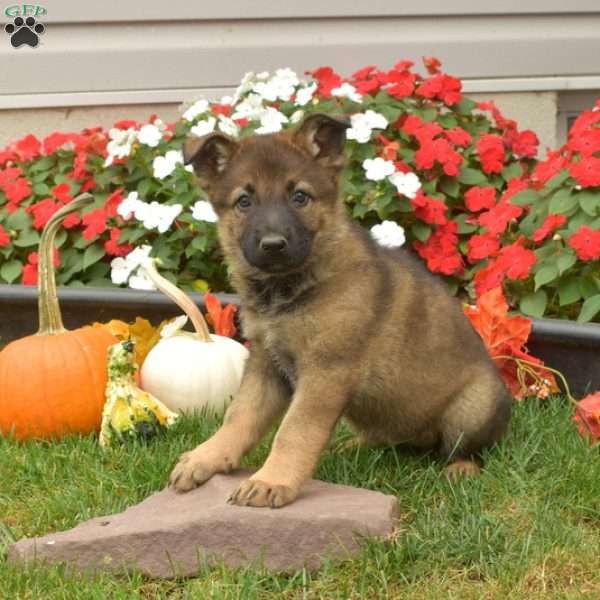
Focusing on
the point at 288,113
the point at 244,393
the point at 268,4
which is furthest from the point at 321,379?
the point at 268,4

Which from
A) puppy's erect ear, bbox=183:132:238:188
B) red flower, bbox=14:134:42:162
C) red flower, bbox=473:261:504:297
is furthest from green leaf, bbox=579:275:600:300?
red flower, bbox=14:134:42:162

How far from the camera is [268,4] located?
785 cm

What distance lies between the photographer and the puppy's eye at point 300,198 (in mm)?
4188

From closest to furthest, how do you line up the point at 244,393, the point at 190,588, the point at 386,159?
the point at 190,588, the point at 244,393, the point at 386,159

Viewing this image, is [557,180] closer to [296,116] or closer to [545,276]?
[545,276]

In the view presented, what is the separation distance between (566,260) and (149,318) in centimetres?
205

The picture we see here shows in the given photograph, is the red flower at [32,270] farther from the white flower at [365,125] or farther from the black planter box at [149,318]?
the white flower at [365,125]

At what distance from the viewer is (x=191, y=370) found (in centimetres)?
527

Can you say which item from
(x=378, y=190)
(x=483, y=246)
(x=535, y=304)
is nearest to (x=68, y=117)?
(x=378, y=190)

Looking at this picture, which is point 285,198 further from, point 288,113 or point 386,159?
point 288,113

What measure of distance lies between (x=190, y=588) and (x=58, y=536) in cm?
46

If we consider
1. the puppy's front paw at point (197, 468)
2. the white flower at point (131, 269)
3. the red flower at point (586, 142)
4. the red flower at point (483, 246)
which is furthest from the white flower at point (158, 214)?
the puppy's front paw at point (197, 468)

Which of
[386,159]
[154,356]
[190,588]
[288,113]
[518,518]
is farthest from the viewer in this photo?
[288,113]

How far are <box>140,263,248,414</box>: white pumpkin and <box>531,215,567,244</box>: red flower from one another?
146 centimetres
